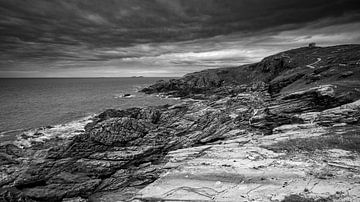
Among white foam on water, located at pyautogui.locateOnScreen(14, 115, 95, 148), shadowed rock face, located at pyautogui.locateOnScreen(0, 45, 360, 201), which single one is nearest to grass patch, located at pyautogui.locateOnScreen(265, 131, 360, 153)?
shadowed rock face, located at pyautogui.locateOnScreen(0, 45, 360, 201)

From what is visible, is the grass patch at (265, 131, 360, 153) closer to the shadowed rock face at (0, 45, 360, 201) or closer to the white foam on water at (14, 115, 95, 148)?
the shadowed rock face at (0, 45, 360, 201)

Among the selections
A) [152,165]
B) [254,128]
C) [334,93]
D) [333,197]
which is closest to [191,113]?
[254,128]

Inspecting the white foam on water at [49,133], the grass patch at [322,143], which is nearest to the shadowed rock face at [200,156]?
the grass patch at [322,143]

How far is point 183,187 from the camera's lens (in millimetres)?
16906

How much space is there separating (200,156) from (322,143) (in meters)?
12.7

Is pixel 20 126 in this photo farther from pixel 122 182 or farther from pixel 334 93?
pixel 334 93

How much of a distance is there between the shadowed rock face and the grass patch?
188 mm

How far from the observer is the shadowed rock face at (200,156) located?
16.5 metres

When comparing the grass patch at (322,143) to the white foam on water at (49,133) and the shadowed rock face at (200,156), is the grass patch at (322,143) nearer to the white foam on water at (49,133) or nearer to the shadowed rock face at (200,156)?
the shadowed rock face at (200,156)

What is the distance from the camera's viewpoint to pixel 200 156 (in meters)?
23.1

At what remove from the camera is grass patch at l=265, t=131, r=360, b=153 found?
2014 cm

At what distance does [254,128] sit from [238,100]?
45.9 ft

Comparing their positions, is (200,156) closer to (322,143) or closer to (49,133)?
(322,143)

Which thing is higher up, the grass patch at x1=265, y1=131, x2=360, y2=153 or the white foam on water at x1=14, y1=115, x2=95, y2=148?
the grass patch at x1=265, y1=131, x2=360, y2=153
